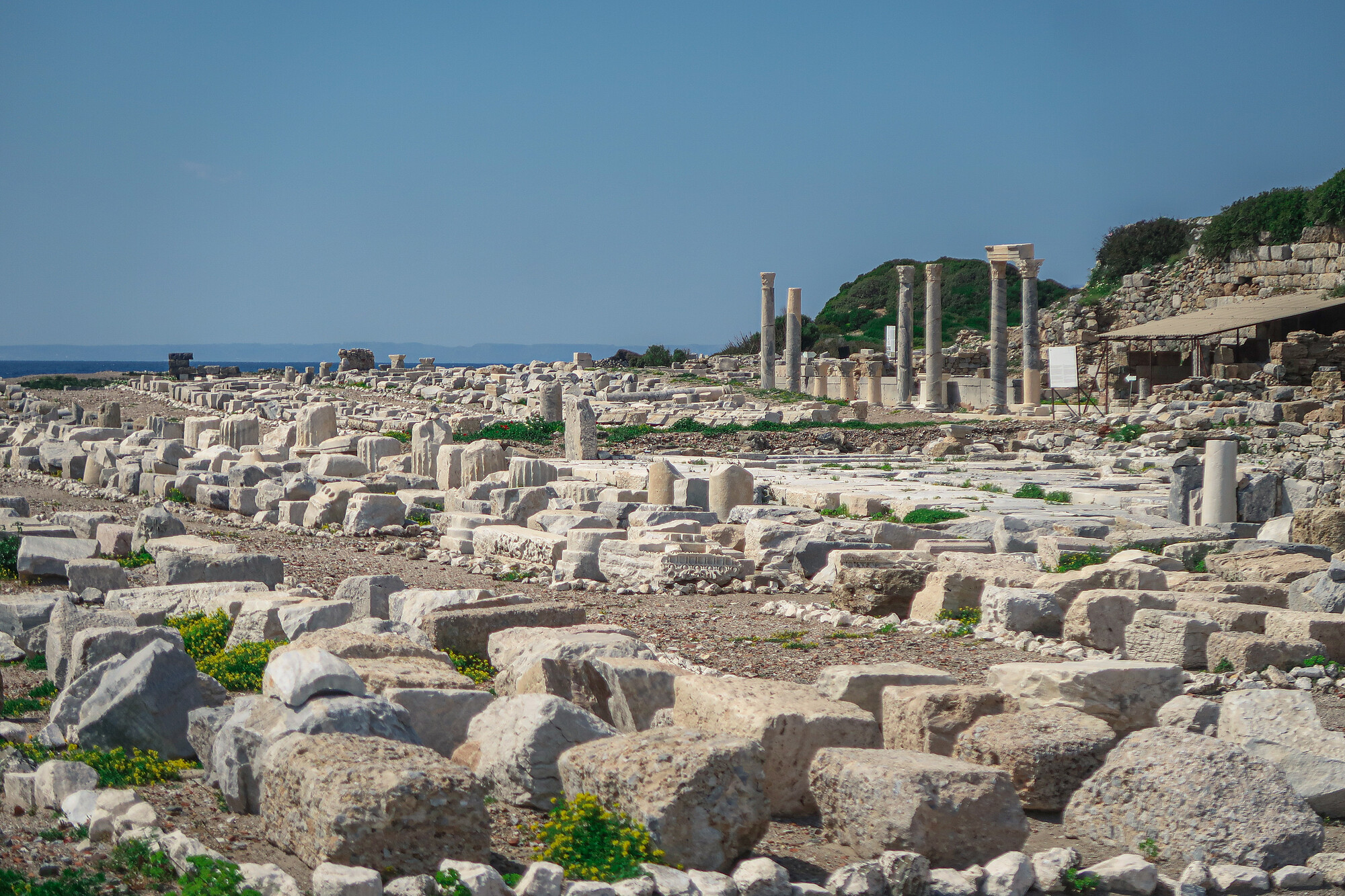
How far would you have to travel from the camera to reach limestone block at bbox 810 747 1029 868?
512 cm

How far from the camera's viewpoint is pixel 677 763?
16.8ft

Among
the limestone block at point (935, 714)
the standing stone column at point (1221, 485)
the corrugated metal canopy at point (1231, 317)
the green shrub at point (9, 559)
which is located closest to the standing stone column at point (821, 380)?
the corrugated metal canopy at point (1231, 317)

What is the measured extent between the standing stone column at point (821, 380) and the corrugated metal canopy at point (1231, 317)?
10330 mm

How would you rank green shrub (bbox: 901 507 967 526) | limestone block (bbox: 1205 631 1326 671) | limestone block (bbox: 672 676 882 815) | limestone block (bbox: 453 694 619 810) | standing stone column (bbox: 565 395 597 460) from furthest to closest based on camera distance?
standing stone column (bbox: 565 395 597 460) → green shrub (bbox: 901 507 967 526) → limestone block (bbox: 1205 631 1326 671) → limestone block (bbox: 672 676 882 815) → limestone block (bbox: 453 694 619 810)

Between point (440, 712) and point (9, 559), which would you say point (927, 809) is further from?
point (9, 559)

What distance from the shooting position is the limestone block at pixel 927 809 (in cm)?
512

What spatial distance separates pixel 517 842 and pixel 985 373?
133 ft

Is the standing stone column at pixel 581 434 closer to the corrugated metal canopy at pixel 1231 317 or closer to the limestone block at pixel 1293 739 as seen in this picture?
the limestone block at pixel 1293 739

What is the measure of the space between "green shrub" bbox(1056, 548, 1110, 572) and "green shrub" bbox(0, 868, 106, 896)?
8849 millimetres

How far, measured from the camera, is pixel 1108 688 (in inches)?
267

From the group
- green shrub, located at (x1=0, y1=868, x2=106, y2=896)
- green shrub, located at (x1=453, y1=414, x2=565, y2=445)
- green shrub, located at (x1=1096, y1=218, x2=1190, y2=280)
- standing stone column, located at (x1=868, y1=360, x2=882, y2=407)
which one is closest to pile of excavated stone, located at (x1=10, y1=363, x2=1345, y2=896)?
green shrub, located at (x1=0, y1=868, x2=106, y2=896)

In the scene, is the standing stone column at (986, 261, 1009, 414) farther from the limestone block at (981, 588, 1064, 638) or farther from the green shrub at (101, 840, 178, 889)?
Result: the green shrub at (101, 840, 178, 889)

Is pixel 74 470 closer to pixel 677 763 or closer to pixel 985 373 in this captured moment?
pixel 677 763

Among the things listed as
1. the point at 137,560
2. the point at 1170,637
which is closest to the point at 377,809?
the point at 1170,637
